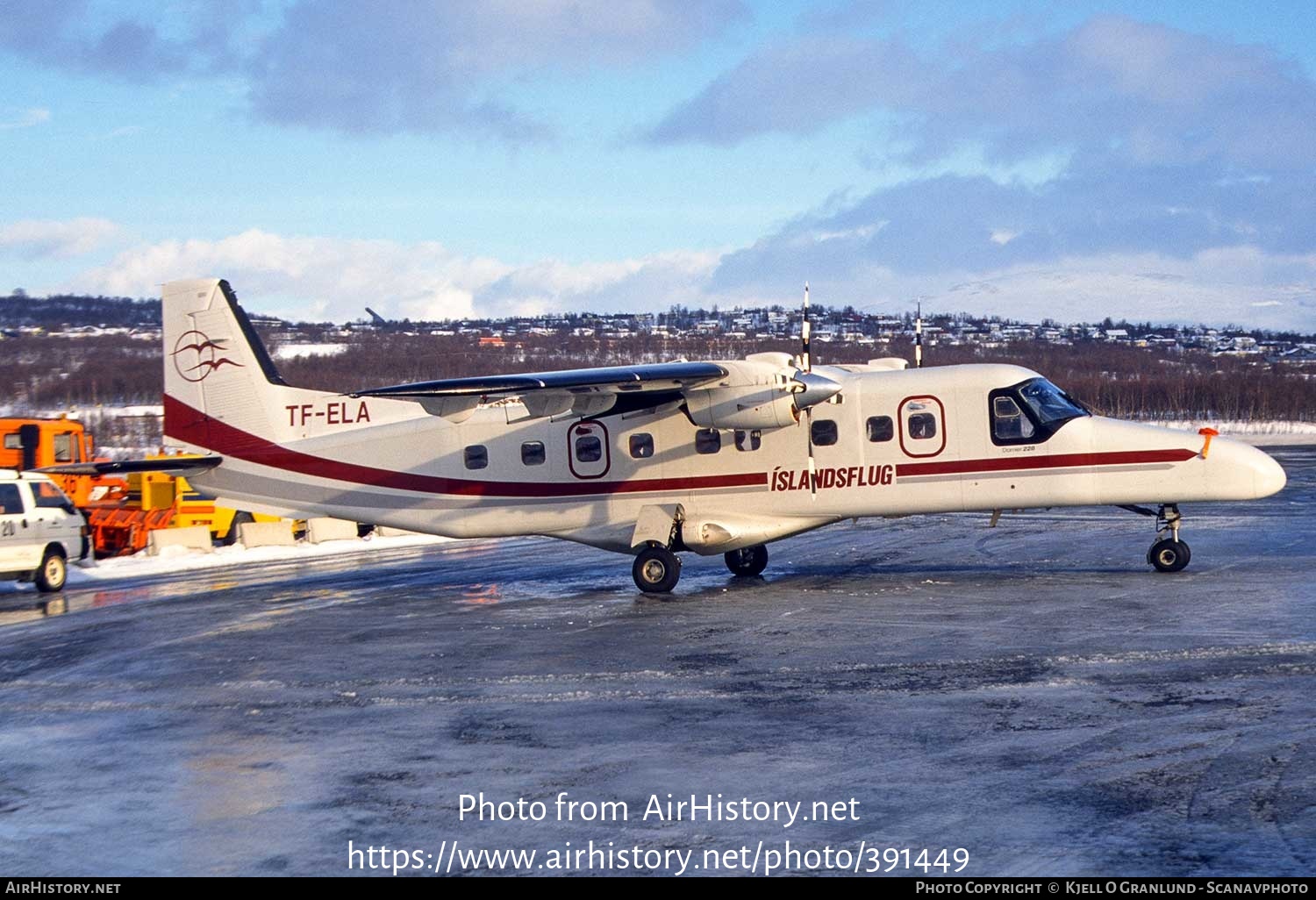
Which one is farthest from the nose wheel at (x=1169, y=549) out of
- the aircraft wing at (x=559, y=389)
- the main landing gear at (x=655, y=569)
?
the main landing gear at (x=655, y=569)

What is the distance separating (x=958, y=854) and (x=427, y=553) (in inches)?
808

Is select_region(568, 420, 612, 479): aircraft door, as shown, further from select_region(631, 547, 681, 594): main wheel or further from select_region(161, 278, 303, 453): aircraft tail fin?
select_region(161, 278, 303, 453): aircraft tail fin

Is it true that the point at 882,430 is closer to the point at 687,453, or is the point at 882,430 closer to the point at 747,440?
the point at 747,440

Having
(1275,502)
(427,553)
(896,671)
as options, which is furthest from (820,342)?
(896,671)

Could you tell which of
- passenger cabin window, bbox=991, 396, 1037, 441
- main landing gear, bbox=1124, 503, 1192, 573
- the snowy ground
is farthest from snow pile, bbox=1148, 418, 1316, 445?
passenger cabin window, bbox=991, 396, 1037, 441

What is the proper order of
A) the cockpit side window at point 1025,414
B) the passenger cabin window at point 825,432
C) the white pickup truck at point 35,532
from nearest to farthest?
the cockpit side window at point 1025,414 < the passenger cabin window at point 825,432 < the white pickup truck at point 35,532

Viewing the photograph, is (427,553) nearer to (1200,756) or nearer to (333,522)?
(333,522)

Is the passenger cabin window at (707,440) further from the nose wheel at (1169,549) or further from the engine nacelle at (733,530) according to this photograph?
the nose wheel at (1169,549)

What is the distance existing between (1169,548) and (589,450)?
27.4 ft

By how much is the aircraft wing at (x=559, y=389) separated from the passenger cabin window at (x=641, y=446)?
0.94 m

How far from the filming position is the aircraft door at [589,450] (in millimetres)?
18719

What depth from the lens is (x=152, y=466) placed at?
19.7m

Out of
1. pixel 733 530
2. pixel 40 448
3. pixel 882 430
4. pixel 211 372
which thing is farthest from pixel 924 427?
pixel 40 448

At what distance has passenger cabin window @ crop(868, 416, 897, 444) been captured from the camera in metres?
17.9
